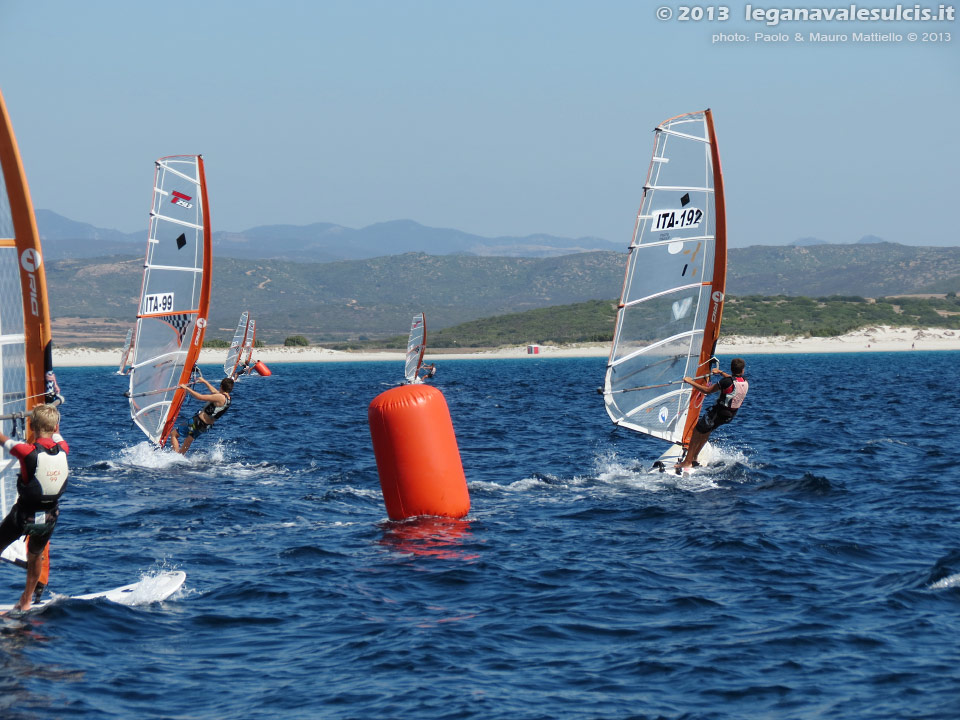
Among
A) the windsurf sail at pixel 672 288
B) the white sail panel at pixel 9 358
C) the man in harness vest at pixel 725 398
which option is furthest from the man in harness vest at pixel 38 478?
the windsurf sail at pixel 672 288

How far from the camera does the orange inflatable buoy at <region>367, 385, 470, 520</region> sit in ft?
43.4

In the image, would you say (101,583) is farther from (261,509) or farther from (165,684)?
(261,509)

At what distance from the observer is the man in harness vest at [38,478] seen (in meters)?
9.29

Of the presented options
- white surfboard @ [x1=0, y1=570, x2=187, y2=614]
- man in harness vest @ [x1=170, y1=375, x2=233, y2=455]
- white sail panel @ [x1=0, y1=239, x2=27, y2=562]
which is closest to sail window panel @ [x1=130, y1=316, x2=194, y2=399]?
man in harness vest @ [x1=170, y1=375, x2=233, y2=455]

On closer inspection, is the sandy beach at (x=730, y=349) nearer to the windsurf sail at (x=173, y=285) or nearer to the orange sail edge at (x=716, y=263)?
the windsurf sail at (x=173, y=285)

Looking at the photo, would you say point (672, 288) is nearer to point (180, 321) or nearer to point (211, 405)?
point (211, 405)

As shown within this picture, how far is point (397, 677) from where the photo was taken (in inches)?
331

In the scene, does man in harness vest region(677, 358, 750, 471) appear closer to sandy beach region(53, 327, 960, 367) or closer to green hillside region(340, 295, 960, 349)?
sandy beach region(53, 327, 960, 367)

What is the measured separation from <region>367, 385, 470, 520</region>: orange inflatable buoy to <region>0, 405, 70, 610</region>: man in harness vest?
14.5ft

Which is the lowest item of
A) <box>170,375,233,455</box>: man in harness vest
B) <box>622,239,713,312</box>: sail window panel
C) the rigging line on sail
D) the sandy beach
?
the sandy beach

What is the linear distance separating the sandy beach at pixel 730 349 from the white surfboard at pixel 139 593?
74.6 m

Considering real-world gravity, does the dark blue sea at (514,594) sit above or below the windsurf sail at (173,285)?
below

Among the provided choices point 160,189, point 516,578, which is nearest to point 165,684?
point 516,578

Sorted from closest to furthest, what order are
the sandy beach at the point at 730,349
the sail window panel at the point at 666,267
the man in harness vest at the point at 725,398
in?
the man in harness vest at the point at 725,398
the sail window panel at the point at 666,267
the sandy beach at the point at 730,349
